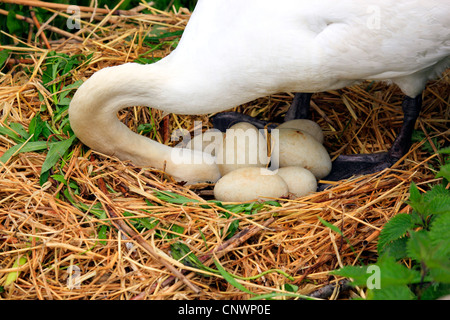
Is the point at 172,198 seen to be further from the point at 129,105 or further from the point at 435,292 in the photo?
the point at 435,292

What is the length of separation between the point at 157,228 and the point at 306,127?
3.89ft

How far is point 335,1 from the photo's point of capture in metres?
2.47

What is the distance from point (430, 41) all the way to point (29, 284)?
208cm

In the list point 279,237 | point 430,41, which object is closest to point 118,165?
point 279,237

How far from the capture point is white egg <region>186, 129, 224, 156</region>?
3336mm

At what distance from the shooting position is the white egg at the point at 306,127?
10.9 feet

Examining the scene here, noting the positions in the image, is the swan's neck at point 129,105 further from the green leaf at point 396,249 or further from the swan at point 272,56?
the green leaf at point 396,249

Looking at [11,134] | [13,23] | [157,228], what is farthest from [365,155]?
[13,23]

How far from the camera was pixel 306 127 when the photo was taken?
333cm

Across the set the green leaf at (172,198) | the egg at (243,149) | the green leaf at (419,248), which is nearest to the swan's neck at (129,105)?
the egg at (243,149)

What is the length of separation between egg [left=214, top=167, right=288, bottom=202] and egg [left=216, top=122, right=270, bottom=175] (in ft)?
0.49

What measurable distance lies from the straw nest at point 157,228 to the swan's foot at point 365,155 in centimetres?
10

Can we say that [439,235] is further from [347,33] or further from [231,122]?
[231,122]

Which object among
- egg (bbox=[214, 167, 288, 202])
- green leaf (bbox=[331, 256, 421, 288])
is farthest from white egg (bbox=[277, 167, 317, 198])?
green leaf (bbox=[331, 256, 421, 288])
